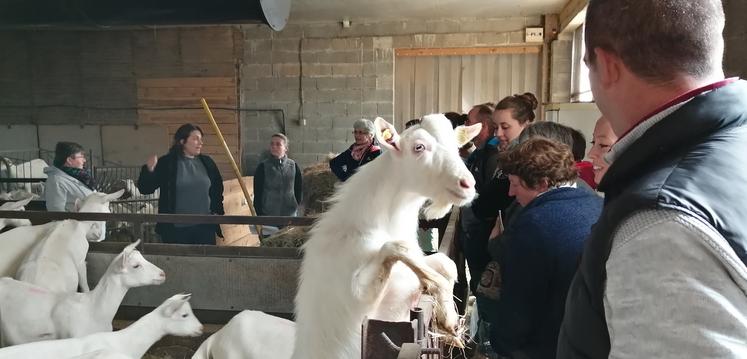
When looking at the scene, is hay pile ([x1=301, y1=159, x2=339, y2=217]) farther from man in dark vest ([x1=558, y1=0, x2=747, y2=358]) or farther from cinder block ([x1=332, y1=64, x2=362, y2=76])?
man in dark vest ([x1=558, y1=0, x2=747, y2=358])

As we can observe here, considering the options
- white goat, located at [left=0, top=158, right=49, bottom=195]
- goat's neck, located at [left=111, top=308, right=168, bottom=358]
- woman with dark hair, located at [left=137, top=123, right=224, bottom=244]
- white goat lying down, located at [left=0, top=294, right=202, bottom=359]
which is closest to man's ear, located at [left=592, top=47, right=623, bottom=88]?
white goat lying down, located at [left=0, top=294, right=202, bottom=359]

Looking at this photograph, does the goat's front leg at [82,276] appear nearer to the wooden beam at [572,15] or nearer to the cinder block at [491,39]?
the wooden beam at [572,15]

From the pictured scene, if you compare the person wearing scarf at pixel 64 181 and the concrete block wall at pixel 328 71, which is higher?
the concrete block wall at pixel 328 71

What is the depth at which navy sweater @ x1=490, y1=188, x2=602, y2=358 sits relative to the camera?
1615mm

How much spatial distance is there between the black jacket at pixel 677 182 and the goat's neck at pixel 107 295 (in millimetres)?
3571

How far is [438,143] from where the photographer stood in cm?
189

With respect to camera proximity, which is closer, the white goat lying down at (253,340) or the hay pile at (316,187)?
the white goat lying down at (253,340)

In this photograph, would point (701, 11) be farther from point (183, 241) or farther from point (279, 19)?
point (183, 241)

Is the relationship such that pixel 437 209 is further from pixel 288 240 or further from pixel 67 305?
pixel 67 305

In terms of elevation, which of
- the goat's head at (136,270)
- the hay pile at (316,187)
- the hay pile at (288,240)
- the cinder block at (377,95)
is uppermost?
the cinder block at (377,95)

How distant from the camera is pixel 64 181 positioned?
488cm

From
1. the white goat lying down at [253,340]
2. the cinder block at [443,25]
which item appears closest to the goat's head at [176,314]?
the white goat lying down at [253,340]

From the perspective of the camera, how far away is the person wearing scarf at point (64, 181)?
191 inches

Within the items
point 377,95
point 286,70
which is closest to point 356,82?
point 377,95
